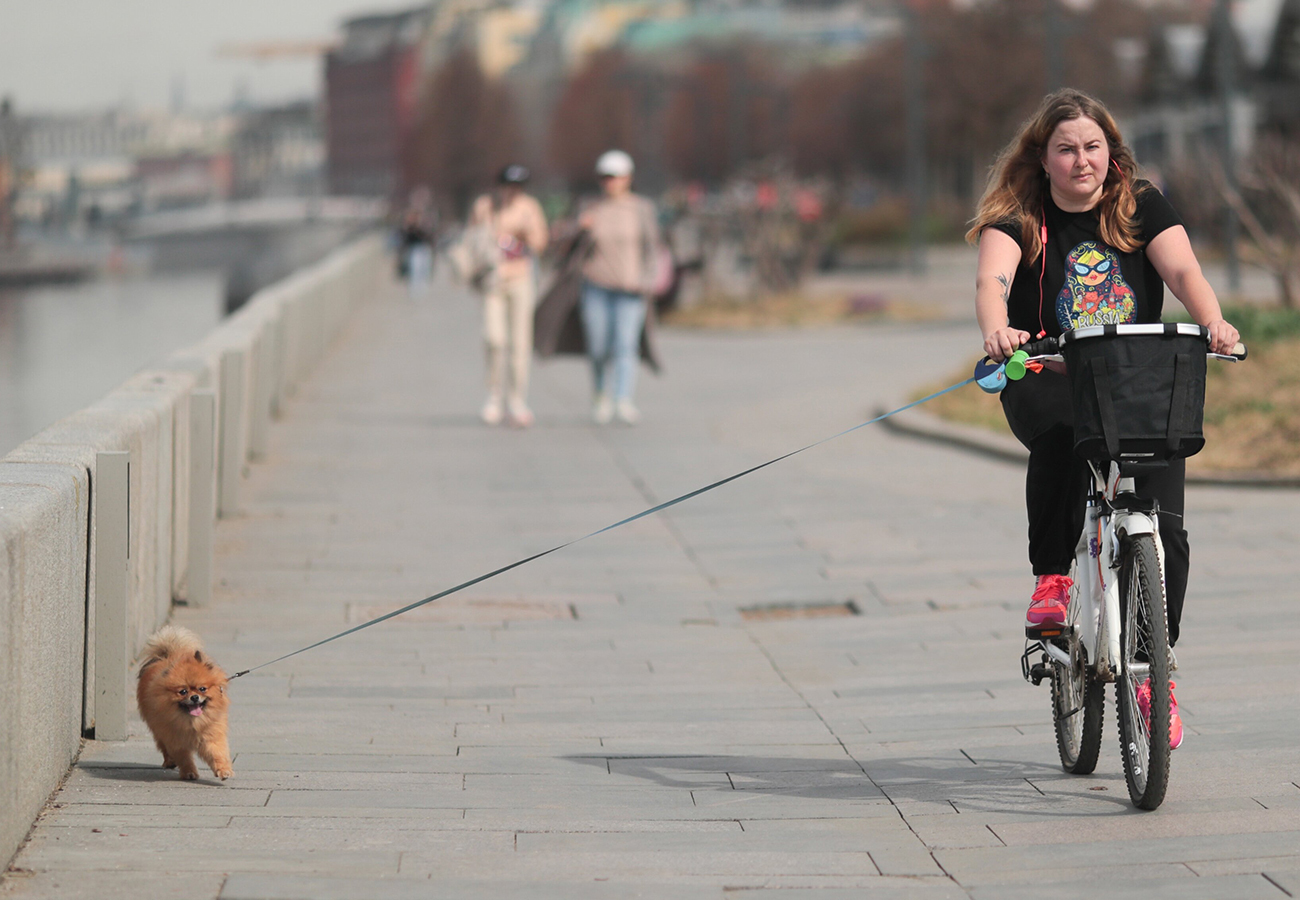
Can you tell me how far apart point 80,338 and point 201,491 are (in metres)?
28.1

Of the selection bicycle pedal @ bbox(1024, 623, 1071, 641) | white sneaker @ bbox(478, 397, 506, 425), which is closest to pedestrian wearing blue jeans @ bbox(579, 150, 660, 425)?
white sneaker @ bbox(478, 397, 506, 425)

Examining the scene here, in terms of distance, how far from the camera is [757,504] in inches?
405

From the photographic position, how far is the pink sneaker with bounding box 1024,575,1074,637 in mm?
4988

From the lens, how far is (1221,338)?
4.56 metres

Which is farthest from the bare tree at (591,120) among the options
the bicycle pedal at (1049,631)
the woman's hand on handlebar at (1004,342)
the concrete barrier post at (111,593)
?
the woman's hand on handlebar at (1004,342)

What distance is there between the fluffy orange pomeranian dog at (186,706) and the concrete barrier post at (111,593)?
14.5 inches

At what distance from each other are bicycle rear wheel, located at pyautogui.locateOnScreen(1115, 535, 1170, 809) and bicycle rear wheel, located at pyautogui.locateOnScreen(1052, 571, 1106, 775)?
0.62 feet

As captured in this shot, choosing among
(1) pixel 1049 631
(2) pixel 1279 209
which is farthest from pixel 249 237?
(1) pixel 1049 631

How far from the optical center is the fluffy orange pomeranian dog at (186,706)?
16.0 feet

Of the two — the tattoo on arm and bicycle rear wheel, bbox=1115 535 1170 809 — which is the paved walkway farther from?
the tattoo on arm

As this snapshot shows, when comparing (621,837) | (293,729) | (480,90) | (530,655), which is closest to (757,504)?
(530,655)

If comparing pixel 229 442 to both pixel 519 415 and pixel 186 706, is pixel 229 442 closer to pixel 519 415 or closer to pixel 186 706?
pixel 519 415

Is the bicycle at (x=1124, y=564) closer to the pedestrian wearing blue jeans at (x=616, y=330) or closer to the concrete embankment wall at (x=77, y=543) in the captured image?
the concrete embankment wall at (x=77, y=543)

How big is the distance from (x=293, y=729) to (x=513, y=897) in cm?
171
